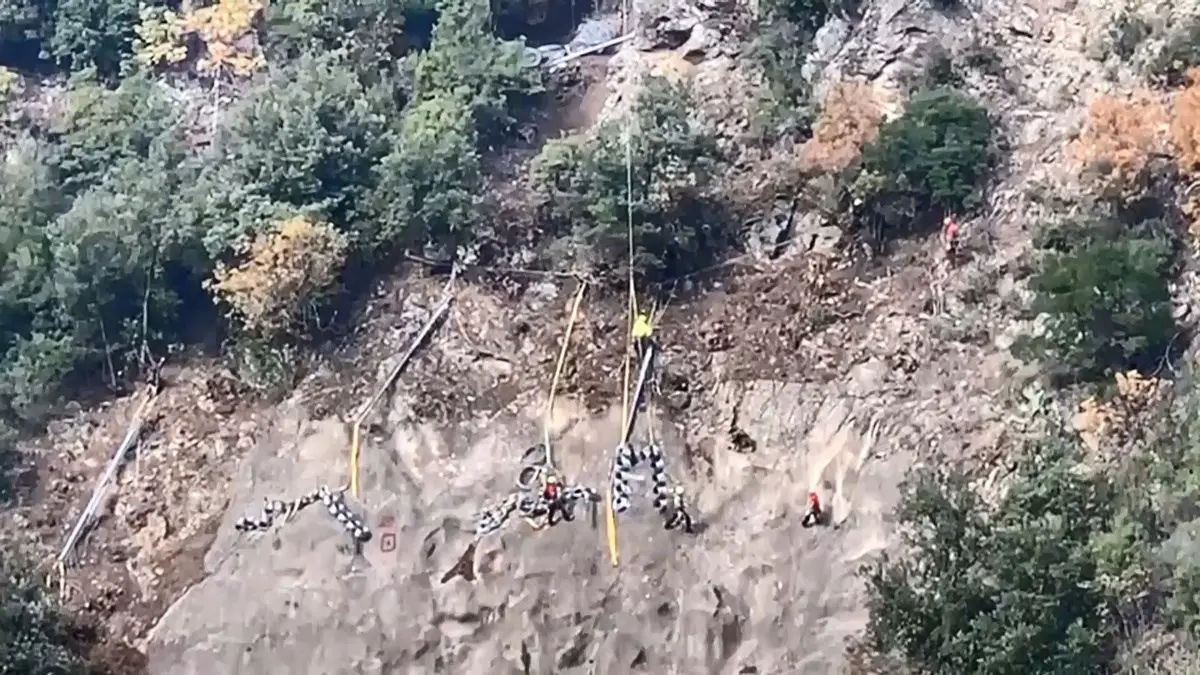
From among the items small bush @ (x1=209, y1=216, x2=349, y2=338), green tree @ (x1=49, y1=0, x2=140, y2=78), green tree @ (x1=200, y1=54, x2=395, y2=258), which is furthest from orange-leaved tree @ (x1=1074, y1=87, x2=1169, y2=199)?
green tree @ (x1=49, y1=0, x2=140, y2=78)

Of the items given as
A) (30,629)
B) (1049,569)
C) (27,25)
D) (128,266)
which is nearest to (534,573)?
(30,629)

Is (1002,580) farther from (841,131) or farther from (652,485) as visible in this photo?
(841,131)

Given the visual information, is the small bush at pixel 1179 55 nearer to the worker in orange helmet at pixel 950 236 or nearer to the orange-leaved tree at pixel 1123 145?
the orange-leaved tree at pixel 1123 145

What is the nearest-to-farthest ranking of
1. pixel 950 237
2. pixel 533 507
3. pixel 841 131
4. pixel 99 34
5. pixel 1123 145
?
pixel 1123 145 → pixel 533 507 → pixel 950 237 → pixel 841 131 → pixel 99 34

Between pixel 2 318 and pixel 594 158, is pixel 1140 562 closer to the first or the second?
pixel 594 158

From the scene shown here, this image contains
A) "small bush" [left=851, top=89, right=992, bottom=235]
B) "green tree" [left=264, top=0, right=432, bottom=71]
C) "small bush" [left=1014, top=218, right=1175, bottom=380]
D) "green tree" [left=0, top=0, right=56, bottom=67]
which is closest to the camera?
"small bush" [left=1014, top=218, right=1175, bottom=380]

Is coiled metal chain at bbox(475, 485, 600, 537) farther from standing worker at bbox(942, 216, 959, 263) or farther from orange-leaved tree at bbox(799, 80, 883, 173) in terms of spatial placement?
standing worker at bbox(942, 216, 959, 263)

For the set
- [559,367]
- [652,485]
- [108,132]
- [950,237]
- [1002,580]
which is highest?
[950,237]
